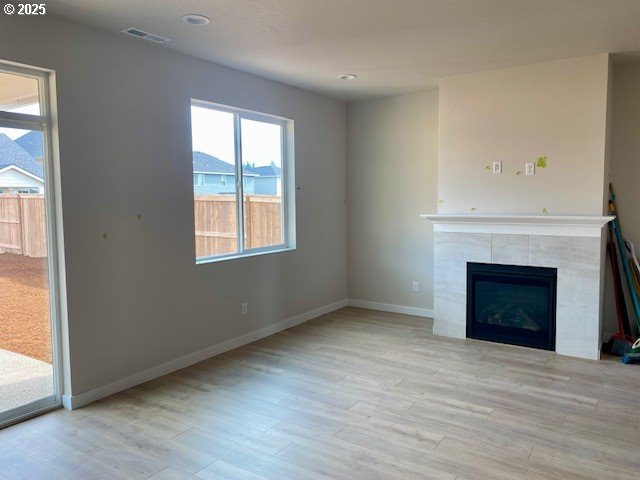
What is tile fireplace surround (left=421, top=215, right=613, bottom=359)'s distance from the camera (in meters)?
4.13

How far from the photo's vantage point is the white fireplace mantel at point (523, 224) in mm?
4066

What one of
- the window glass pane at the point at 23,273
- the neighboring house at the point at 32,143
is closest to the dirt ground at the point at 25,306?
the window glass pane at the point at 23,273

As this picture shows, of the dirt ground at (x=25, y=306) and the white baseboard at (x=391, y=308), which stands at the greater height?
the dirt ground at (x=25, y=306)

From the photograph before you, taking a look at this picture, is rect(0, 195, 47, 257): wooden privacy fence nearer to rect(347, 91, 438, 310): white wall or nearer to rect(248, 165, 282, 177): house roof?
rect(248, 165, 282, 177): house roof

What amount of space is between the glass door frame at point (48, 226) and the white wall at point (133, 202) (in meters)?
0.09

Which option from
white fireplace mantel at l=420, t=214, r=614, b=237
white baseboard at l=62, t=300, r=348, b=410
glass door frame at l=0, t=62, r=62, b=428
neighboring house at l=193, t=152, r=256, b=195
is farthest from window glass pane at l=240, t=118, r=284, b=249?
glass door frame at l=0, t=62, r=62, b=428

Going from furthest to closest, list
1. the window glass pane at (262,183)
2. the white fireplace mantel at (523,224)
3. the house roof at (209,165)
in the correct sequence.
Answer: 1. the window glass pane at (262,183)
2. the house roof at (209,165)
3. the white fireplace mantel at (523,224)

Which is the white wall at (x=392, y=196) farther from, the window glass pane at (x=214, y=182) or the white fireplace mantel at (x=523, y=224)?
the window glass pane at (x=214, y=182)

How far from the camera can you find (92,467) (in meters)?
2.57

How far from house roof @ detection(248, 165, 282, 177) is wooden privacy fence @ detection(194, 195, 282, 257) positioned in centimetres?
23

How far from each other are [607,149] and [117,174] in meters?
4.01

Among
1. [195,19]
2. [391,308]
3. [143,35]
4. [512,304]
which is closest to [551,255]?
[512,304]

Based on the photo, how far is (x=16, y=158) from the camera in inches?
119

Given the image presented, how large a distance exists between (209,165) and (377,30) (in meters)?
1.86
